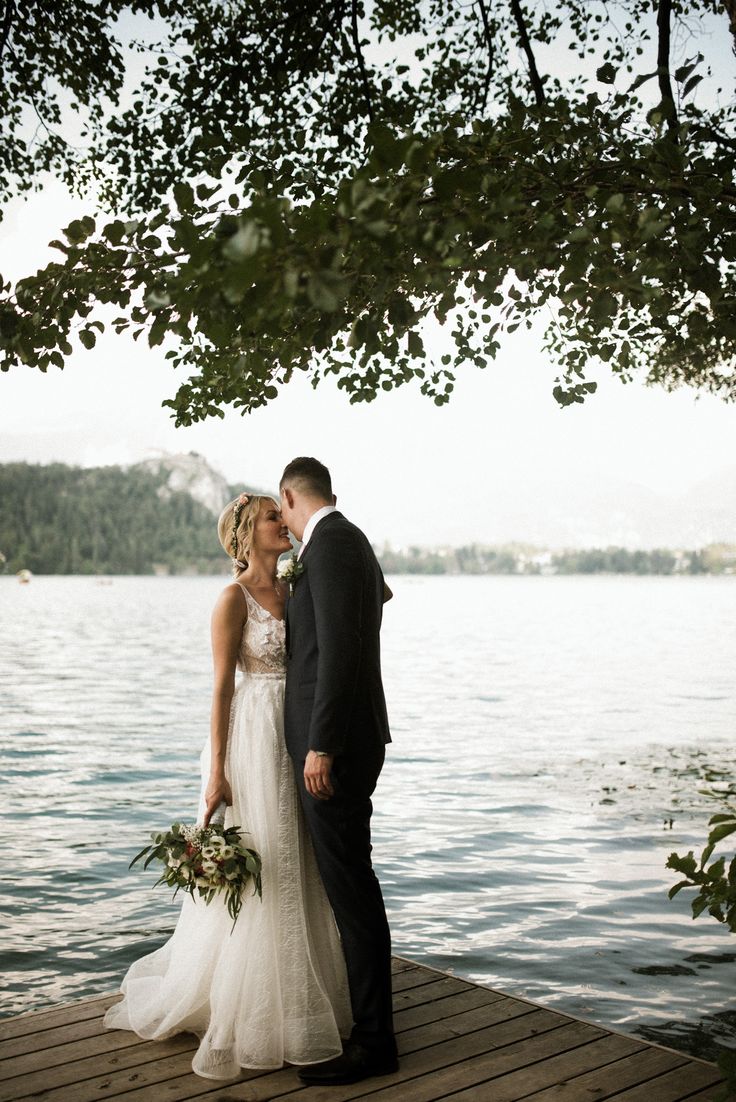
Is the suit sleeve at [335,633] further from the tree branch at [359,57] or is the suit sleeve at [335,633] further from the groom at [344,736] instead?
the tree branch at [359,57]

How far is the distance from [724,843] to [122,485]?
154m

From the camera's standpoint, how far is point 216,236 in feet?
8.41

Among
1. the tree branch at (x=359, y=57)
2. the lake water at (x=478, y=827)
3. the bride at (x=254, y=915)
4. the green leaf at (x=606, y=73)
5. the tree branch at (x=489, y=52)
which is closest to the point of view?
the green leaf at (x=606, y=73)

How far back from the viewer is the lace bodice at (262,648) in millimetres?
4809

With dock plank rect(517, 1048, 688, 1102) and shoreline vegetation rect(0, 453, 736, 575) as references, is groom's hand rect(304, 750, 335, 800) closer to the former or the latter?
dock plank rect(517, 1048, 688, 1102)

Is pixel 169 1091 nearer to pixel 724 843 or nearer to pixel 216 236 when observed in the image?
pixel 216 236

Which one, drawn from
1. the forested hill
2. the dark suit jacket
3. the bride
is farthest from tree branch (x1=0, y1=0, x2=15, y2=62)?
the forested hill

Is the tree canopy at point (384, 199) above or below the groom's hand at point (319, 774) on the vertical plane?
above

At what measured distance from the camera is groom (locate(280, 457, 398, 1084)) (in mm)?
4293

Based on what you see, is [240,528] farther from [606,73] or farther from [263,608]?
[606,73]

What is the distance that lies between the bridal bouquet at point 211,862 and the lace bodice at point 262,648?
2.28 ft

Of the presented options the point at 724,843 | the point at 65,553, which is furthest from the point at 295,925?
the point at 65,553

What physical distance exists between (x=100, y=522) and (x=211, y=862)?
152164 millimetres

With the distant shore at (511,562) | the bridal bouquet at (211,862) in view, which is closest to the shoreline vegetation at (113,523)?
the distant shore at (511,562)
